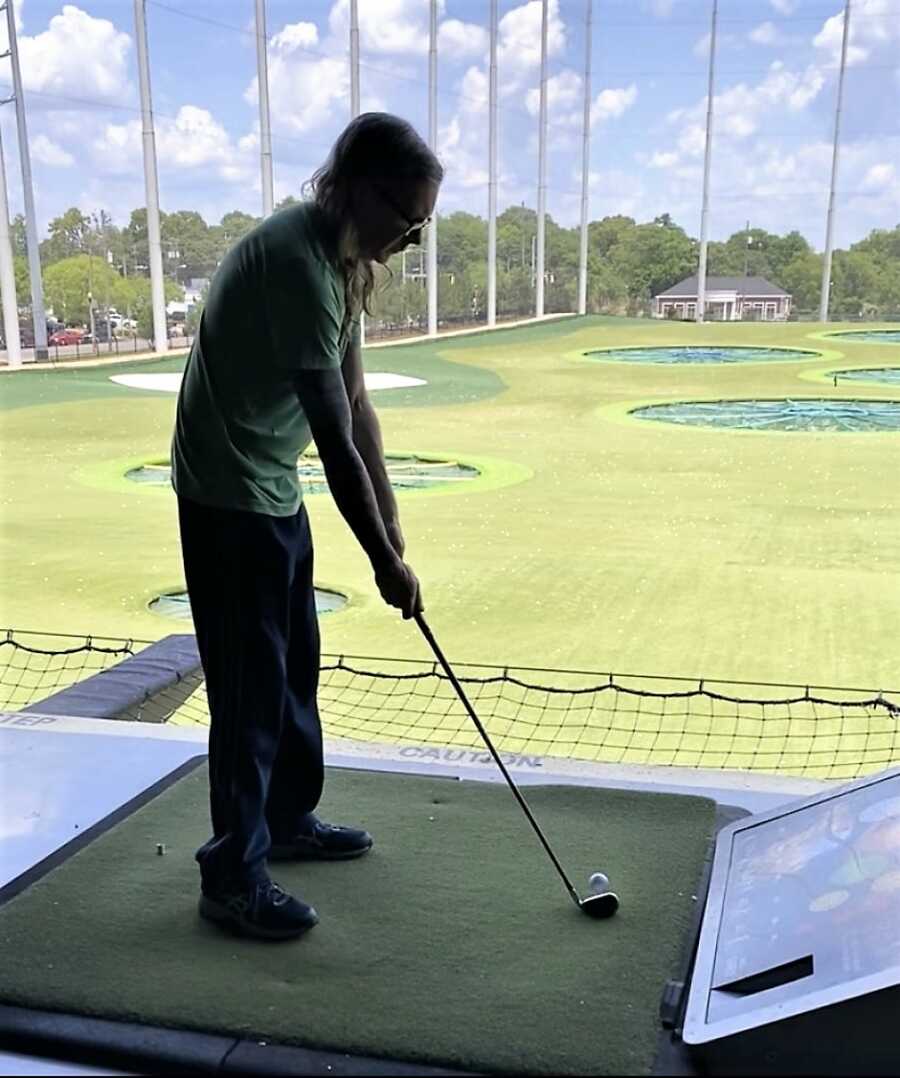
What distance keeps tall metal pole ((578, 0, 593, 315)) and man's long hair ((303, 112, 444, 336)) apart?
38.9 ft

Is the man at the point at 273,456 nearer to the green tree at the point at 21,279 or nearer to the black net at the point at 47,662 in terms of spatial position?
the black net at the point at 47,662

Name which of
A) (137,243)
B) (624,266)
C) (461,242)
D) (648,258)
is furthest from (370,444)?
(624,266)

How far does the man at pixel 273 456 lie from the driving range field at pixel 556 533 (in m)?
0.07

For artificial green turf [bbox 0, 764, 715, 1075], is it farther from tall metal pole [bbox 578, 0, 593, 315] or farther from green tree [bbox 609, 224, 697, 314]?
green tree [bbox 609, 224, 697, 314]

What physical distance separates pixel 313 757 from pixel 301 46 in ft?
23.9

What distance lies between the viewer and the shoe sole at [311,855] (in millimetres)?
1430

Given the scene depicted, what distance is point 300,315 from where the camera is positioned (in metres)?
1.07

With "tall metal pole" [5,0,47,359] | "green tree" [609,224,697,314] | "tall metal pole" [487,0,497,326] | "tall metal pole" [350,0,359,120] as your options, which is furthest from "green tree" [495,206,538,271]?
"tall metal pole" [5,0,47,359]

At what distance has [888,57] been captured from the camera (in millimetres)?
10562

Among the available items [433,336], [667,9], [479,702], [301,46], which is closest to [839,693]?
[479,702]

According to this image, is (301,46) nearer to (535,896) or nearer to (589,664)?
(589,664)

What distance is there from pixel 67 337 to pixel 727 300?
934 centimetres

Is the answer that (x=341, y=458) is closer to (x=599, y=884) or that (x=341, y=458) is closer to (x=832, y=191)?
(x=599, y=884)

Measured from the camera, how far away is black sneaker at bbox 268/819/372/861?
56.4 inches
